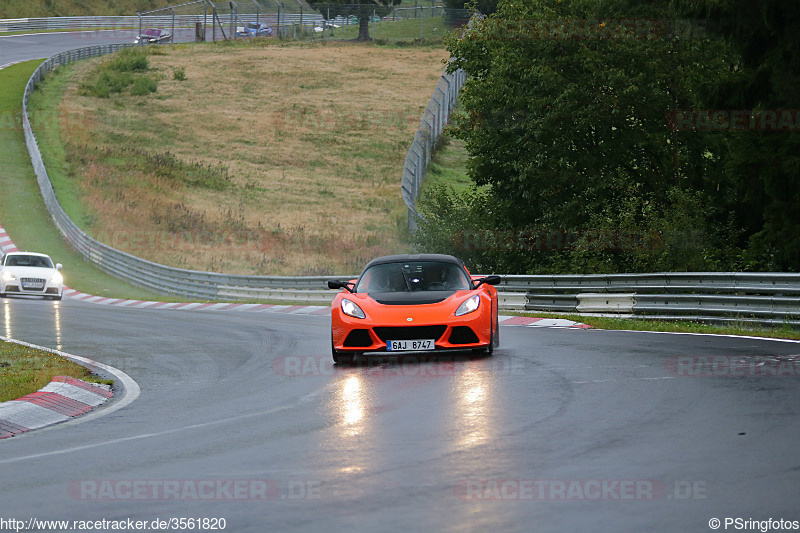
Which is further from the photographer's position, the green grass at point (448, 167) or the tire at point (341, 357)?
the green grass at point (448, 167)

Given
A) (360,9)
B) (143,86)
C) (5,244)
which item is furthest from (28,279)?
(360,9)

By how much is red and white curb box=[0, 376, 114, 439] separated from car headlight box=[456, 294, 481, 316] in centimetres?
425

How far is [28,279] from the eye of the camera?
32500 millimetres

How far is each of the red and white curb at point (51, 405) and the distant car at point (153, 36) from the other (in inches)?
3383

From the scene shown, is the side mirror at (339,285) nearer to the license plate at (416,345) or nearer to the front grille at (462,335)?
the license plate at (416,345)

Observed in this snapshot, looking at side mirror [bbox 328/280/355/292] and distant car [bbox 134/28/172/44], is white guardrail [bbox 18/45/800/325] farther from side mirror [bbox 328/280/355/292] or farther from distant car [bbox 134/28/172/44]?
distant car [bbox 134/28/172/44]

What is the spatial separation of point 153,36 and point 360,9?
17637mm

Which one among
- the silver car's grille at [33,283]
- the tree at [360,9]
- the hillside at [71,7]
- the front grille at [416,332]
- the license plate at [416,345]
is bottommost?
the silver car's grille at [33,283]

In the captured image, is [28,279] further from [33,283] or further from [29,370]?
[29,370]

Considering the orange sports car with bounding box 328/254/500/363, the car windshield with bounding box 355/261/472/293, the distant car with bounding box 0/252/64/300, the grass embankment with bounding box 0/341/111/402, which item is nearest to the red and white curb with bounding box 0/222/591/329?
the distant car with bounding box 0/252/64/300

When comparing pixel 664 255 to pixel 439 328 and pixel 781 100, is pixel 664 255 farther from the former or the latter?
pixel 439 328

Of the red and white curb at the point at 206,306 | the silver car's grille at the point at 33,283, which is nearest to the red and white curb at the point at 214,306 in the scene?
the red and white curb at the point at 206,306

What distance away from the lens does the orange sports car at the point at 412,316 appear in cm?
1364

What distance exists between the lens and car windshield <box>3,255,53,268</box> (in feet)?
109
